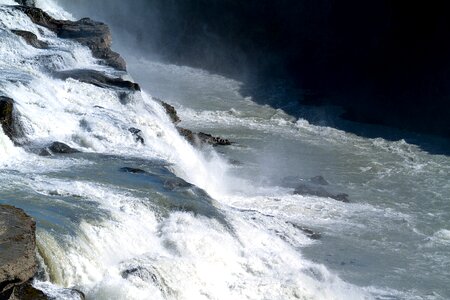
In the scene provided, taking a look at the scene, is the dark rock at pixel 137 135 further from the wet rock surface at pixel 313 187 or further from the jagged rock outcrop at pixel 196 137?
the wet rock surface at pixel 313 187

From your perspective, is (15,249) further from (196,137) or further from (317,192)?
(196,137)

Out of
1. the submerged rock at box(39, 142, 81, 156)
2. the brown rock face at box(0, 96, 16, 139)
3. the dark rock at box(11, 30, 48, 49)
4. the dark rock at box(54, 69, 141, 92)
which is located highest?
the dark rock at box(11, 30, 48, 49)

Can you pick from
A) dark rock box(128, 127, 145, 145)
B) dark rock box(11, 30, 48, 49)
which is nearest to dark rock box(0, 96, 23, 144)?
dark rock box(128, 127, 145, 145)

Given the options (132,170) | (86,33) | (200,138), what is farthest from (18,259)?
(86,33)

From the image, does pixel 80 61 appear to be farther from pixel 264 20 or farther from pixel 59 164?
pixel 264 20

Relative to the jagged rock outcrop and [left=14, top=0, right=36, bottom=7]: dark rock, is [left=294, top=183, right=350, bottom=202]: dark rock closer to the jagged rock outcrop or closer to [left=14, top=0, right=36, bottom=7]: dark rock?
the jagged rock outcrop

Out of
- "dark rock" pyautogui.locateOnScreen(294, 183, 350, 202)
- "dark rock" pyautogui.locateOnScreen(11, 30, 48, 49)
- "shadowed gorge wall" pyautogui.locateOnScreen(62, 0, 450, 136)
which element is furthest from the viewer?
"shadowed gorge wall" pyautogui.locateOnScreen(62, 0, 450, 136)
